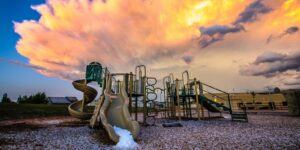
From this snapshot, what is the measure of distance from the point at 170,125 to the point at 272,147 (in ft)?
16.6

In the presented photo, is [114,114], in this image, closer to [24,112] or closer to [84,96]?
[84,96]

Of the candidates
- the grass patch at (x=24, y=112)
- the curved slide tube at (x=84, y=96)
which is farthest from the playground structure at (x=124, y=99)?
the grass patch at (x=24, y=112)

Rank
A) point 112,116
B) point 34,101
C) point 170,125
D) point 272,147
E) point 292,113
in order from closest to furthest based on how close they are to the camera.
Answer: point 272,147 → point 112,116 → point 170,125 → point 292,113 → point 34,101

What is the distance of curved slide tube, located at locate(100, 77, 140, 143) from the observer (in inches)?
228

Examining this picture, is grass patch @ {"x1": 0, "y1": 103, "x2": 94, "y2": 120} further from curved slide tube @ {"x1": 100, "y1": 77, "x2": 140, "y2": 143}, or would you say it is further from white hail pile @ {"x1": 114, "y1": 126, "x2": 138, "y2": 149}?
white hail pile @ {"x1": 114, "y1": 126, "x2": 138, "y2": 149}

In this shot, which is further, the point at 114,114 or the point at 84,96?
the point at 84,96

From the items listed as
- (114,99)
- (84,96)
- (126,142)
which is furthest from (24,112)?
(126,142)

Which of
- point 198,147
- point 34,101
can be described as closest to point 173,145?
point 198,147

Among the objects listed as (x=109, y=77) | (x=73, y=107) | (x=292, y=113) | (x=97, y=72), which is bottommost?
(x=292, y=113)

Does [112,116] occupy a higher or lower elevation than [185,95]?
lower

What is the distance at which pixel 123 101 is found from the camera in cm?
721

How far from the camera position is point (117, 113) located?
22.6 ft

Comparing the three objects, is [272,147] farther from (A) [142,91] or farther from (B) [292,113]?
(B) [292,113]

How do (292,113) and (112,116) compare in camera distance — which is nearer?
(112,116)
